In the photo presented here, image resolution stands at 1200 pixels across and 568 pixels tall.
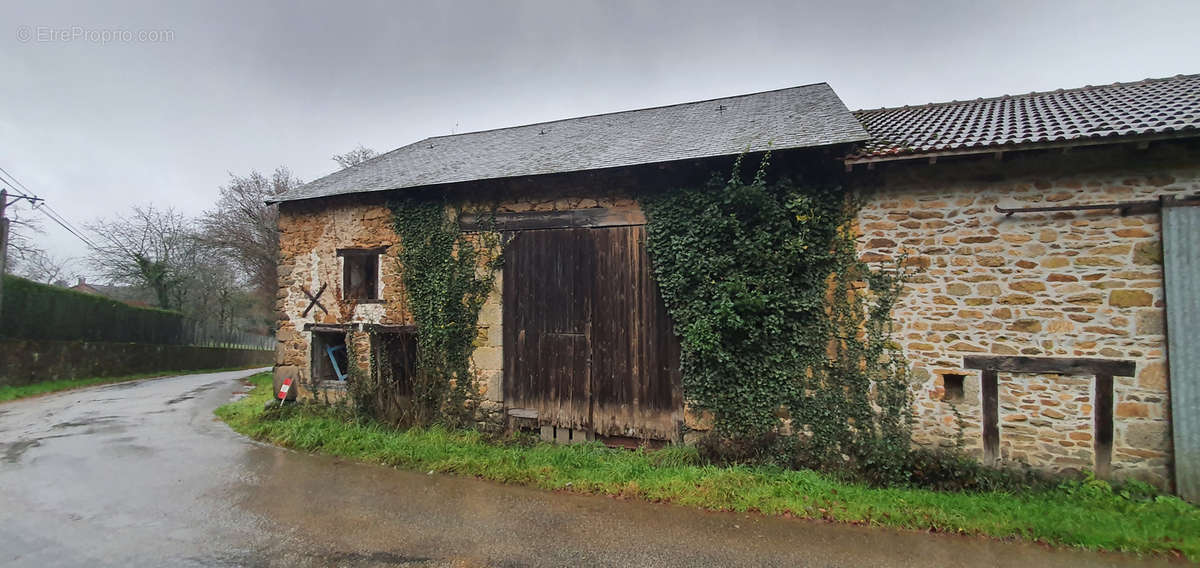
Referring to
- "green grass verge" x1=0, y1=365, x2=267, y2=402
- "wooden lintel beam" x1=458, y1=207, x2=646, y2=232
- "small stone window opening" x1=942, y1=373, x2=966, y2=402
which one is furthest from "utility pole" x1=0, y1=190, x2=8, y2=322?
"small stone window opening" x1=942, y1=373, x2=966, y2=402

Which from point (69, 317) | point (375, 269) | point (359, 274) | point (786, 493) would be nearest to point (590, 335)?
point (786, 493)

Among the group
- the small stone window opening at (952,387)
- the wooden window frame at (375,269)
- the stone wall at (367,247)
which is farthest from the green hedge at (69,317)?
the small stone window opening at (952,387)

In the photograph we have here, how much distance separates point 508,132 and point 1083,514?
1089cm

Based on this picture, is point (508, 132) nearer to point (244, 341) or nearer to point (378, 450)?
point (378, 450)

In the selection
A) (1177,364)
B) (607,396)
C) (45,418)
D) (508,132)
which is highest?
(508,132)

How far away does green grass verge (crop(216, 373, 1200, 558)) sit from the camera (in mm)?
3988

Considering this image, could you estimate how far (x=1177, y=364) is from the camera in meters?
4.62

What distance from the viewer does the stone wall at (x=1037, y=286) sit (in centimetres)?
475

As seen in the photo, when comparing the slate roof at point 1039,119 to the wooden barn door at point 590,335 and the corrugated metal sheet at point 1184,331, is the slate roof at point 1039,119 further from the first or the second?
the wooden barn door at point 590,335

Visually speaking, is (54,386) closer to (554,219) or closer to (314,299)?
(314,299)

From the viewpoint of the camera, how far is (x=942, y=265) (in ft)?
17.5

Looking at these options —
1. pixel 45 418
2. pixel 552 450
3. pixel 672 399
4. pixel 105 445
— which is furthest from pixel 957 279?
pixel 45 418

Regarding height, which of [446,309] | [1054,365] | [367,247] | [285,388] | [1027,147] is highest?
[1027,147]

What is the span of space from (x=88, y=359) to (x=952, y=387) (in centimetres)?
2128
